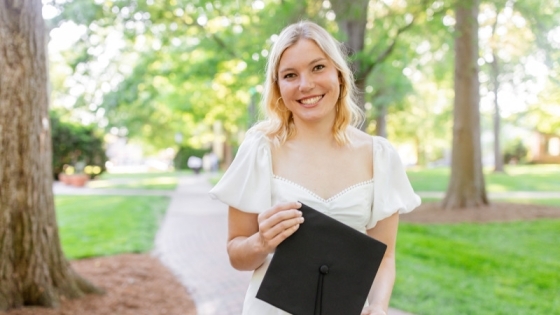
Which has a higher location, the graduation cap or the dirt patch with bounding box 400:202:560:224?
the graduation cap

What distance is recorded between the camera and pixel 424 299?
5.44 meters

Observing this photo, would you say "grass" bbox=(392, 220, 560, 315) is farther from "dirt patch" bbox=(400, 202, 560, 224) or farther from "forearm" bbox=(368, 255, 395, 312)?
"forearm" bbox=(368, 255, 395, 312)

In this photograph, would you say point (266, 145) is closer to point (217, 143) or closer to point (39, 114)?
point (39, 114)

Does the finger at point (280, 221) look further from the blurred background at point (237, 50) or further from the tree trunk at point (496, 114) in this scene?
the tree trunk at point (496, 114)

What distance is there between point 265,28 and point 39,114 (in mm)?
5494

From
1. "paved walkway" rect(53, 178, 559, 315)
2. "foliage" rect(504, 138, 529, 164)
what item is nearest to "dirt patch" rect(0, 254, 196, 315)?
"paved walkway" rect(53, 178, 559, 315)

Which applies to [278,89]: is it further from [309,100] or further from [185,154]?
[185,154]

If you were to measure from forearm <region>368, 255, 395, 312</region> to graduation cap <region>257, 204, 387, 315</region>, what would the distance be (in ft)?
0.58

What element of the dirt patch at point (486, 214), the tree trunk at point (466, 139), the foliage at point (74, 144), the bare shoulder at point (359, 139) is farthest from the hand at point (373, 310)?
the foliage at point (74, 144)

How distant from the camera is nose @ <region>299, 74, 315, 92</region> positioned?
5.79 ft

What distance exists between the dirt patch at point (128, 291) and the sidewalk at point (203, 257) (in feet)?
0.62

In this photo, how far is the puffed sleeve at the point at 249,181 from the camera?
5.79 ft

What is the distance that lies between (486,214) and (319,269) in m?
10.6

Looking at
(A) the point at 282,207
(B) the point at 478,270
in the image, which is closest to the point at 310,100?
(A) the point at 282,207
